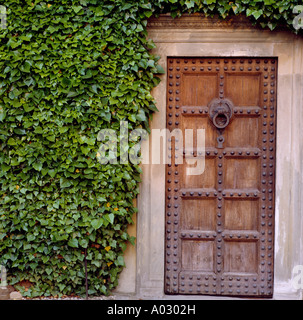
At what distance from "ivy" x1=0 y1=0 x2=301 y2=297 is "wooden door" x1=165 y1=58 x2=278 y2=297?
36 cm

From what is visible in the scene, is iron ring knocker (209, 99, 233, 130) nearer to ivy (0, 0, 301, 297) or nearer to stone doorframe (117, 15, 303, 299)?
stone doorframe (117, 15, 303, 299)

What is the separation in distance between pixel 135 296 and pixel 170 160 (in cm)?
121

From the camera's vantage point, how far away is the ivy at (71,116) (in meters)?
3.35

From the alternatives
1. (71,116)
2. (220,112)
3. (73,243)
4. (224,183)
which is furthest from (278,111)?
(73,243)

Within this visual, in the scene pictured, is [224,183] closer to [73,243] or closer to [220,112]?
[220,112]

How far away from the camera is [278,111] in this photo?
137 inches

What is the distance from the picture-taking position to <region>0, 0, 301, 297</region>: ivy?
3346 mm

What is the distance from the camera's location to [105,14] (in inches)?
131

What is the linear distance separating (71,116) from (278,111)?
173cm

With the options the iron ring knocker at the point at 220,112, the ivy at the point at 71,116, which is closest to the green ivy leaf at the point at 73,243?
the ivy at the point at 71,116

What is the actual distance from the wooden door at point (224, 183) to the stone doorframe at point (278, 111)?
0.07 meters

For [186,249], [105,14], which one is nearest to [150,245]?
[186,249]

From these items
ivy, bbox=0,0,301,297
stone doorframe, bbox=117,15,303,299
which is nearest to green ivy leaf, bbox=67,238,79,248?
ivy, bbox=0,0,301,297

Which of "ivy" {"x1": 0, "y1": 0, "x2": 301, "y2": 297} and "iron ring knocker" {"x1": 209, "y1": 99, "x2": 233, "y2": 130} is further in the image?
"iron ring knocker" {"x1": 209, "y1": 99, "x2": 233, "y2": 130}
